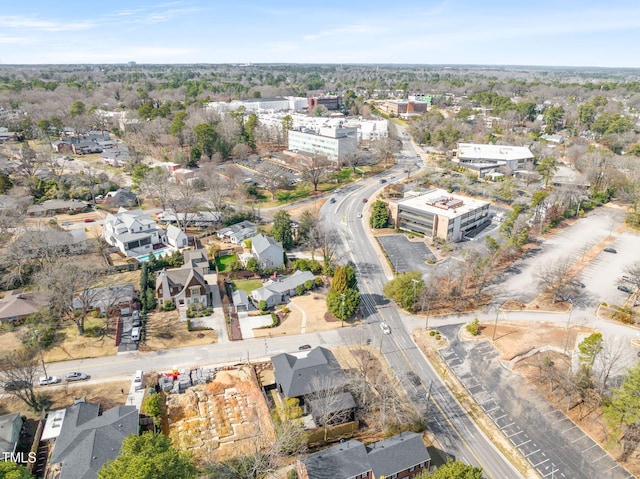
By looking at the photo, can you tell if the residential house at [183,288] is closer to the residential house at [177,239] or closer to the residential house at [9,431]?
the residential house at [177,239]

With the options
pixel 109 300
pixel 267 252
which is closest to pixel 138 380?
pixel 109 300

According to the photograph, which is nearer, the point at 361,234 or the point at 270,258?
the point at 270,258

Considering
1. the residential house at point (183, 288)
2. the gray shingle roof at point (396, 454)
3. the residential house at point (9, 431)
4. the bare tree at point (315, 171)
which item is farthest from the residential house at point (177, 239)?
the gray shingle roof at point (396, 454)

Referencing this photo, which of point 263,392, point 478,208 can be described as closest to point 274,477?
point 263,392

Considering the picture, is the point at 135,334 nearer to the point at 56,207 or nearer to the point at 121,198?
the point at 56,207

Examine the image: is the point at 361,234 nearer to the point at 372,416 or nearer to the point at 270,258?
the point at 270,258
